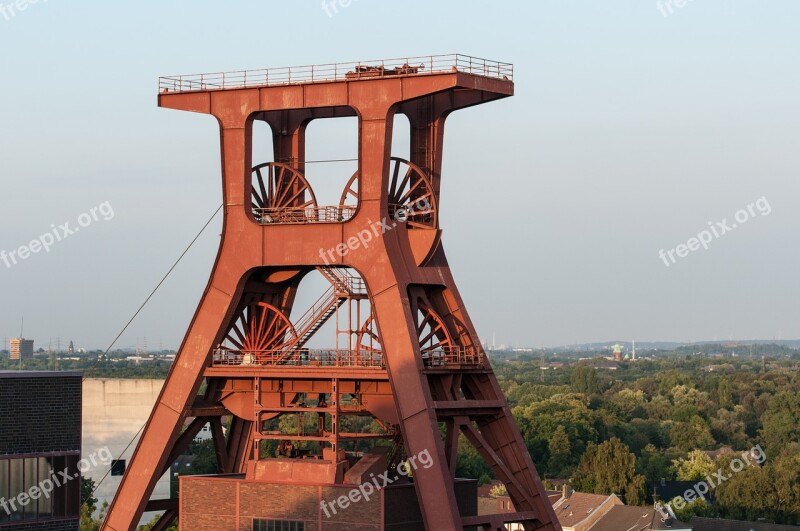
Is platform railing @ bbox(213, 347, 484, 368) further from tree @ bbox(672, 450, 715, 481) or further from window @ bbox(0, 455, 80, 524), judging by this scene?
tree @ bbox(672, 450, 715, 481)

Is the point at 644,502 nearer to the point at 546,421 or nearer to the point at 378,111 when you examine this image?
the point at 546,421

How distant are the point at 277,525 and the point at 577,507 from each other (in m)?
64.9

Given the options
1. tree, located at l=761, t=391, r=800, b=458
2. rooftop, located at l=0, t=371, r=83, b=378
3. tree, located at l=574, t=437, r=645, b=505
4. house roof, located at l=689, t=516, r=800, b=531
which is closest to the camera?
rooftop, located at l=0, t=371, r=83, b=378

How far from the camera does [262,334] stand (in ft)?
200

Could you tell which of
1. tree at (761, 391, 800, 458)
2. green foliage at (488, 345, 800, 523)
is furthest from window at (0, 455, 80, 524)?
tree at (761, 391, 800, 458)

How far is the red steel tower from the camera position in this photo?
56344 mm

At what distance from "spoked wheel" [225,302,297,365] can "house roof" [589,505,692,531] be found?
5401cm

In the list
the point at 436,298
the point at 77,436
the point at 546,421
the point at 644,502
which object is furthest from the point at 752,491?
the point at 77,436

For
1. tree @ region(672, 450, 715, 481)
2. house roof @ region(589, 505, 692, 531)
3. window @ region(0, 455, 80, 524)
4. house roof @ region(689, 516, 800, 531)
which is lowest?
house roof @ region(689, 516, 800, 531)

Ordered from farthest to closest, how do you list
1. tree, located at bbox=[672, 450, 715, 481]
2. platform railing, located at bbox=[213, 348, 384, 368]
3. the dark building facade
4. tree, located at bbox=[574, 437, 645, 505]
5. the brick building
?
tree, located at bbox=[672, 450, 715, 481] < tree, located at bbox=[574, 437, 645, 505] < platform railing, located at bbox=[213, 348, 384, 368] < the brick building < the dark building facade

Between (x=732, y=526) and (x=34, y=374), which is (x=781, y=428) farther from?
(x=34, y=374)

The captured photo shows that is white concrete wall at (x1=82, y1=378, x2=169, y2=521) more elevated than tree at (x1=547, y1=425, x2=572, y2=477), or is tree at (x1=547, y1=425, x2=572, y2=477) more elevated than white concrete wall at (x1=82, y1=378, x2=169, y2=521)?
white concrete wall at (x1=82, y1=378, x2=169, y2=521)

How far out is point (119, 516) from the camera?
196ft

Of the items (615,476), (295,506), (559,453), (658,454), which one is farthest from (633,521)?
(295,506)
